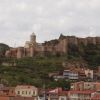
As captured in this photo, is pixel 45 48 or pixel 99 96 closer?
pixel 99 96

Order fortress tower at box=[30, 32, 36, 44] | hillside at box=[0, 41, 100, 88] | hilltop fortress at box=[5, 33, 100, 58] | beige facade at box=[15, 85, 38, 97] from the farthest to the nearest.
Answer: fortress tower at box=[30, 32, 36, 44] < hilltop fortress at box=[5, 33, 100, 58] < hillside at box=[0, 41, 100, 88] < beige facade at box=[15, 85, 38, 97]

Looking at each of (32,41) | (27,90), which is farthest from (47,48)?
(27,90)

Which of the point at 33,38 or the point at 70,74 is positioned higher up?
the point at 33,38

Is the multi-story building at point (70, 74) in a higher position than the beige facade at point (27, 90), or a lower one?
higher

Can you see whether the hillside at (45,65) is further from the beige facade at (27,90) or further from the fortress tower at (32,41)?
the fortress tower at (32,41)

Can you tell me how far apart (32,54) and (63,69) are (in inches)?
378

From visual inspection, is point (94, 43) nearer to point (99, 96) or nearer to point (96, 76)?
point (96, 76)

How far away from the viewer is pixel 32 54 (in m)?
114

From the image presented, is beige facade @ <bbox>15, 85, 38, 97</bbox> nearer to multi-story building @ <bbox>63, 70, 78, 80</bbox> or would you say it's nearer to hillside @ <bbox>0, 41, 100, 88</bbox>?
hillside @ <bbox>0, 41, 100, 88</bbox>

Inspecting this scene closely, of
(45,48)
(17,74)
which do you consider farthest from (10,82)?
(45,48)

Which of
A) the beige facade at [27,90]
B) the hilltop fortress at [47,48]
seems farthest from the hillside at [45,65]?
the beige facade at [27,90]

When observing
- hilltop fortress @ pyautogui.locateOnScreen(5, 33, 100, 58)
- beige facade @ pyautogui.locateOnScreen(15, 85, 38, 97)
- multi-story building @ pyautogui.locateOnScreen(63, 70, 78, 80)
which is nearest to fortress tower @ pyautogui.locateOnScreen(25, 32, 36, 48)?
hilltop fortress @ pyautogui.locateOnScreen(5, 33, 100, 58)

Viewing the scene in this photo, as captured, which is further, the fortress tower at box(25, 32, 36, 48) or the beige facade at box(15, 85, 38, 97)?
the fortress tower at box(25, 32, 36, 48)

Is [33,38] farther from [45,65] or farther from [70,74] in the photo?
[70,74]
